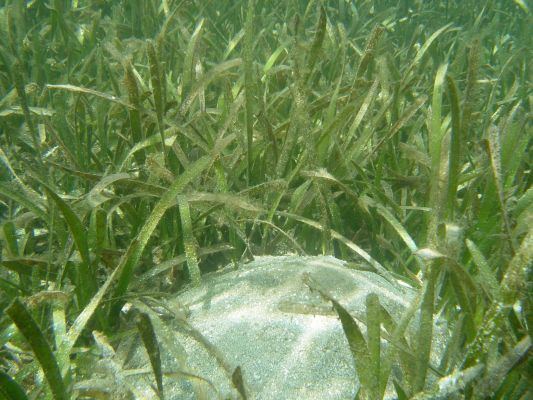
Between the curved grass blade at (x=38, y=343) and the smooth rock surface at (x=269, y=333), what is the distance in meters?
0.28

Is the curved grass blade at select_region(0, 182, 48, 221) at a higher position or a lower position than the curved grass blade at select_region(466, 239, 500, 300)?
higher

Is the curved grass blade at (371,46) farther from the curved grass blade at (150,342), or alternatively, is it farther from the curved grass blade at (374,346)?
the curved grass blade at (150,342)

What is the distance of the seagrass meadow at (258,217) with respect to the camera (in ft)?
4.23

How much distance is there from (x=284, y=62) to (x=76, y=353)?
2652 millimetres

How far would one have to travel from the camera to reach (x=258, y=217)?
6.76 ft

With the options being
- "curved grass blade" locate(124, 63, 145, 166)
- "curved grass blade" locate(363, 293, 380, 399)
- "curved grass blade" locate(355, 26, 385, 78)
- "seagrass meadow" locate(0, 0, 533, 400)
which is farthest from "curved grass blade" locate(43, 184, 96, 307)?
"curved grass blade" locate(355, 26, 385, 78)

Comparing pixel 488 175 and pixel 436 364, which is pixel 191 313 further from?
pixel 488 175

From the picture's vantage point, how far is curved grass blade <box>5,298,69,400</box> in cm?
106

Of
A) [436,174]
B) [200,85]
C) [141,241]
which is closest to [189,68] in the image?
[200,85]

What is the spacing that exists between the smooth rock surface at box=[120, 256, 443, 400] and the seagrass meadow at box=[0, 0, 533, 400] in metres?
0.06

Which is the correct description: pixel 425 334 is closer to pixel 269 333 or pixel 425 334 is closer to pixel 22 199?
pixel 269 333

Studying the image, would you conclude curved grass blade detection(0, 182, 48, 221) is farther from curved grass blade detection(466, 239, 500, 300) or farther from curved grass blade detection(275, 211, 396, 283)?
curved grass blade detection(466, 239, 500, 300)

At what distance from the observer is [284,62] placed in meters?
3.52

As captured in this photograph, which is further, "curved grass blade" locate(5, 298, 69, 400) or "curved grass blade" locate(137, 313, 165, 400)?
"curved grass blade" locate(137, 313, 165, 400)
